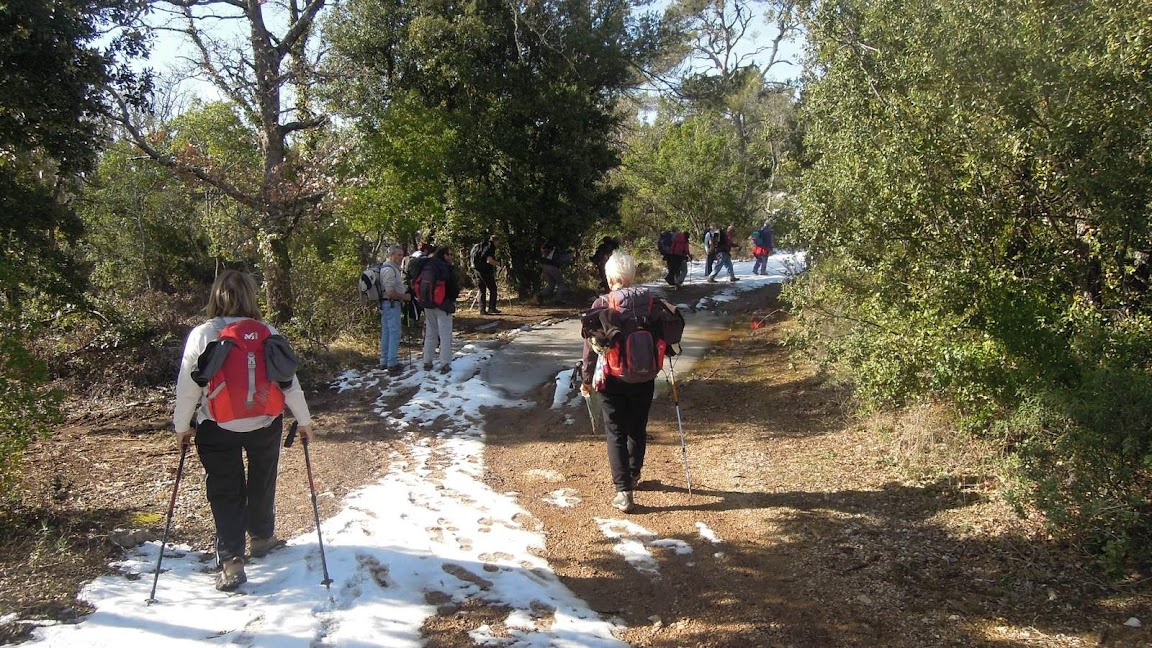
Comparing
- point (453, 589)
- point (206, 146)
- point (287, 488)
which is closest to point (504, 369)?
point (287, 488)

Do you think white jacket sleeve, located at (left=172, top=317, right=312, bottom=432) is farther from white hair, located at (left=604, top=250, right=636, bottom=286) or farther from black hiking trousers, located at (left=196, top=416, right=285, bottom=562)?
white hair, located at (left=604, top=250, right=636, bottom=286)

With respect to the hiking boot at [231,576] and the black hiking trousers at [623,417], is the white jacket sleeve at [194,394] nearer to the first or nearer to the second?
the hiking boot at [231,576]

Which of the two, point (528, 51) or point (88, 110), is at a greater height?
point (528, 51)

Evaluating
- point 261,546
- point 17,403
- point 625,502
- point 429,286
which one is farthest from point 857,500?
A: point 429,286

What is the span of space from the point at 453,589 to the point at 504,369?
623 cm

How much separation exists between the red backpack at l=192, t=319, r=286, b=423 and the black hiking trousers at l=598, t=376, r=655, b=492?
7.52 ft

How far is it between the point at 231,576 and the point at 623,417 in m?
2.74

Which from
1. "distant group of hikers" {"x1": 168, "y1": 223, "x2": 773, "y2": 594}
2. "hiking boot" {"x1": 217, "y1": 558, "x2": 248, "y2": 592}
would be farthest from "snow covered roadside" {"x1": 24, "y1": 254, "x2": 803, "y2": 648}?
"distant group of hikers" {"x1": 168, "y1": 223, "x2": 773, "y2": 594}

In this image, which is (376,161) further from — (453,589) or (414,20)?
(453,589)

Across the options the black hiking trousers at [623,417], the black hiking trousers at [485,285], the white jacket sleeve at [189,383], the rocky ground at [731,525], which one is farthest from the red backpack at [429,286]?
the white jacket sleeve at [189,383]

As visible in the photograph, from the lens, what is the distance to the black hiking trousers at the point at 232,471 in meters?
4.11

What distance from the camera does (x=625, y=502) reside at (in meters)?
5.48

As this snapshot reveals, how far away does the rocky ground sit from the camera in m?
3.84

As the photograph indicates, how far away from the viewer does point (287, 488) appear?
237 inches
